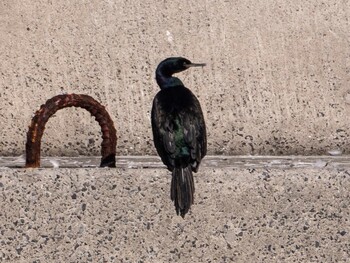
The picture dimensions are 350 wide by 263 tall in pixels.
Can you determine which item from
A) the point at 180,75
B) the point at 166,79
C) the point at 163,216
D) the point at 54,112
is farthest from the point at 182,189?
the point at 180,75

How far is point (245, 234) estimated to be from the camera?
4250mm

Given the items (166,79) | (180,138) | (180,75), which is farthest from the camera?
(180,75)

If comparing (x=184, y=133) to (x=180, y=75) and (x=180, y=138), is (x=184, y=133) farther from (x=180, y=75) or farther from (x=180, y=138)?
(x=180, y=75)

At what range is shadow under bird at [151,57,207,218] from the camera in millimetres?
4152

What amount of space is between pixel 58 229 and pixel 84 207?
0.48 feet

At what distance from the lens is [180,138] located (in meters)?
4.36

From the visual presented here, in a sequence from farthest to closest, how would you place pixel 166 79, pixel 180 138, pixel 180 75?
pixel 180 75 → pixel 166 79 → pixel 180 138

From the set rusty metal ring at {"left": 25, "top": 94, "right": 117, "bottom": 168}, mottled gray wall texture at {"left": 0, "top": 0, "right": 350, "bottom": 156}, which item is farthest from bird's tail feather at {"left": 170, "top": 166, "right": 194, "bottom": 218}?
mottled gray wall texture at {"left": 0, "top": 0, "right": 350, "bottom": 156}

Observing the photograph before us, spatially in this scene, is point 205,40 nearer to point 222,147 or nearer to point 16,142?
point 222,147

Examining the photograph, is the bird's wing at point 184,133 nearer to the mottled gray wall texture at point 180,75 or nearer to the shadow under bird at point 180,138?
the shadow under bird at point 180,138

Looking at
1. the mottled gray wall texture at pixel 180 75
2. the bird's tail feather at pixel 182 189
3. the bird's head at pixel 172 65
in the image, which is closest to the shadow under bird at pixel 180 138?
the bird's tail feather at pixel 182 189

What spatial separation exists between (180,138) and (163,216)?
38 centimetres

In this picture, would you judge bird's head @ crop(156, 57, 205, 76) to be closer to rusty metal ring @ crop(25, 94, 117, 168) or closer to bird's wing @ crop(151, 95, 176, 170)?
bird's wing @ crop(151, 95, 176, 170)

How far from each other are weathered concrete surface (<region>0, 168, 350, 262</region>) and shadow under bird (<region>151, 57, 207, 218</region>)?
6cm
